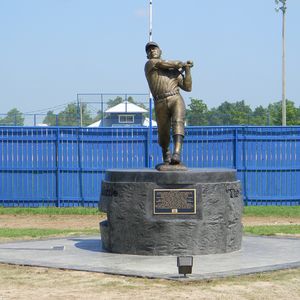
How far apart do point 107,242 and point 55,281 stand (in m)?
2.71

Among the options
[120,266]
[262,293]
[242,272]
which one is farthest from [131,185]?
[262,293]

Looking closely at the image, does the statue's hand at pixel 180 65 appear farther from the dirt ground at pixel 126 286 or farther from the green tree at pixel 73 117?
the green tree at pixel 73 117

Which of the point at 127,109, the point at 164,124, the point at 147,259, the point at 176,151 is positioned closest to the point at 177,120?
the point at 164,124

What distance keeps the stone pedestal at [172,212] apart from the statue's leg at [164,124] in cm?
82

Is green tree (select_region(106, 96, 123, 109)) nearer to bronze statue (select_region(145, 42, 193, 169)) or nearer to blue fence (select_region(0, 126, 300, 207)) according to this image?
blue fence (select_region(0, 126, 300, 207))

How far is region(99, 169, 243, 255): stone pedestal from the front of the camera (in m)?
12.1

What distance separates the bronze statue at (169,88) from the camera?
1273 cm

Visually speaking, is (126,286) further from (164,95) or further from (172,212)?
(164,95)

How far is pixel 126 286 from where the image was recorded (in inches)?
384

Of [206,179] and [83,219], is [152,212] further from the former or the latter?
[83,219]

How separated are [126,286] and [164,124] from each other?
3.76m

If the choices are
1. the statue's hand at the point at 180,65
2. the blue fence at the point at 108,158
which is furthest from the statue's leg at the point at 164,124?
the blue fence at the point at 108,158

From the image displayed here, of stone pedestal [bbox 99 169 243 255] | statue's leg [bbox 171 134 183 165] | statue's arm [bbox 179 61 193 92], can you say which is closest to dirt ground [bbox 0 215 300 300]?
stone pedestal [bbox 99 169 243 255]

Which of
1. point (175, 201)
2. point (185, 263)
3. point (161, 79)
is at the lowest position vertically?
point (185, 263)
